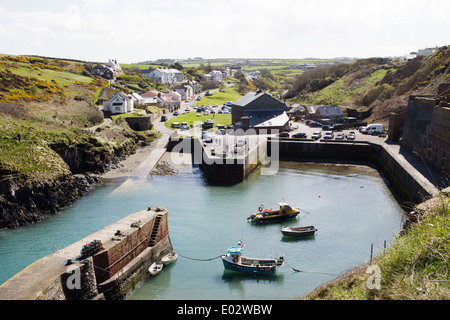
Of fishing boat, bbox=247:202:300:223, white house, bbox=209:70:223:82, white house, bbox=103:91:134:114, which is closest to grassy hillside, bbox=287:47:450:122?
fishing boat, bbox=247:202:300:223

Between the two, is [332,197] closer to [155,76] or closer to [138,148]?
[138,148]

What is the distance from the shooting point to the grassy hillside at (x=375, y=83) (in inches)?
2405

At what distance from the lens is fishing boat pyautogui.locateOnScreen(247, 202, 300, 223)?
1180 inches

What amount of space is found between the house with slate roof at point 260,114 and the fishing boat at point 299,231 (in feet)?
102

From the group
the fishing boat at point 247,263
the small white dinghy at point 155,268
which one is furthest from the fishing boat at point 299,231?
the small white dinghy at point 155,268

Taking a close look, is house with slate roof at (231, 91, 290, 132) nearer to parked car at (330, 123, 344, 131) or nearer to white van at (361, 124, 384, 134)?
parked car at (330, 123, 344, 131)

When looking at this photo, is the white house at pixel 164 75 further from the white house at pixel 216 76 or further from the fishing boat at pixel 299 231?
the fishing boat at pixel 299 231

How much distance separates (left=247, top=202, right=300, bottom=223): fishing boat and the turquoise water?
0.61 metres

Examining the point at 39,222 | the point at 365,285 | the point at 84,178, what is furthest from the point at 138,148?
the point at 365,285

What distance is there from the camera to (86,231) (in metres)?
28.1

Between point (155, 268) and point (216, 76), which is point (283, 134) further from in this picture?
point (216, 76)

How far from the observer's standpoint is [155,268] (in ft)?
73.7

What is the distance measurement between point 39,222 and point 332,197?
26.4 meters

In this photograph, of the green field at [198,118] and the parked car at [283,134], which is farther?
the green field at [198,118]
